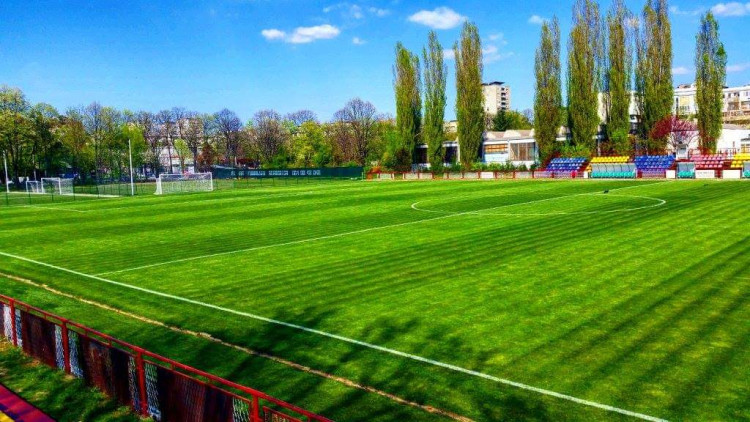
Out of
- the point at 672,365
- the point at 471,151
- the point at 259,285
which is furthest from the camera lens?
the point at 471,151

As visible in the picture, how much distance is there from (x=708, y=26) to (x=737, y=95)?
14438 centimetres

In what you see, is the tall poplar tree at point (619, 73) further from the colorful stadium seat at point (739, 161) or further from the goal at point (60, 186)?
the goal at point (60, 186)

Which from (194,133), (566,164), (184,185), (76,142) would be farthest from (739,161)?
(194,133)

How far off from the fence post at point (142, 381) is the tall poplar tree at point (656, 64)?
8302cm

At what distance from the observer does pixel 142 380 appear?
29.3 feet

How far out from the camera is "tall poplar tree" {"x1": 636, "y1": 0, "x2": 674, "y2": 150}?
78750mm

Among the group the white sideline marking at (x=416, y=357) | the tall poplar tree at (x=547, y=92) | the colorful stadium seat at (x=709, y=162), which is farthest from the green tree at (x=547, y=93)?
the white sideline marking at (x=416, y=357)

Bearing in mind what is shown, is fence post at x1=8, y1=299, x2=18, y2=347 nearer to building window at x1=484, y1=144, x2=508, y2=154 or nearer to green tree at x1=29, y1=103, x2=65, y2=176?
building window at x1=484, y1=144, x2=508, y2=154

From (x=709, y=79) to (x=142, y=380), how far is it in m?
83.5

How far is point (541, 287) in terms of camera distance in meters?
15.2

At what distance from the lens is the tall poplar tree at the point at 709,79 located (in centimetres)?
7450

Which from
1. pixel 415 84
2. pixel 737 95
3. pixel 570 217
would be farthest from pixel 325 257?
pixel 737 95

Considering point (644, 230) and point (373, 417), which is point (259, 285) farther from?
point (644, 230)

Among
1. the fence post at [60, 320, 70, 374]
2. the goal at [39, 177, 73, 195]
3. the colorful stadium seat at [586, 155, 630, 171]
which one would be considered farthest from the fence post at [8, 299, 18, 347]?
the colorful stadium seat at [586, 155, 630, 171]
